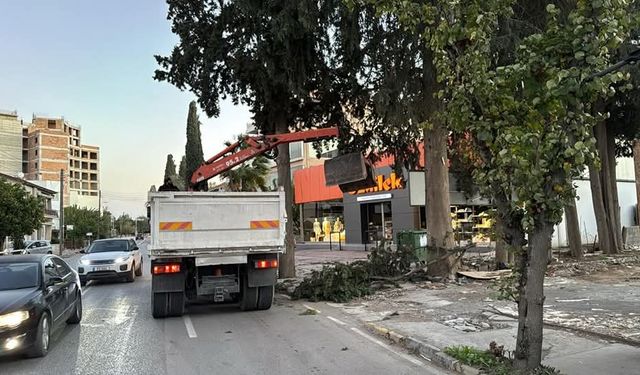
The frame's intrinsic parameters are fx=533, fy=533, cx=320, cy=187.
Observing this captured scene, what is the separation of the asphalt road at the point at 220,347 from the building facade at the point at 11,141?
122057 mm

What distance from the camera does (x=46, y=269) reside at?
8883 millimetres

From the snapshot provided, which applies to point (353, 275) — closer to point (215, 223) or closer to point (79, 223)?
point (215, 223)

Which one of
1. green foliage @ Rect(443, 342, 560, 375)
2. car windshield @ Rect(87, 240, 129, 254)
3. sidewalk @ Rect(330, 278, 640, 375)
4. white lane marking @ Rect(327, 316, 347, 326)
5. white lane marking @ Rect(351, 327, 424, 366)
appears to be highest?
car windshield @ Rect(87, 240, 129, 254)

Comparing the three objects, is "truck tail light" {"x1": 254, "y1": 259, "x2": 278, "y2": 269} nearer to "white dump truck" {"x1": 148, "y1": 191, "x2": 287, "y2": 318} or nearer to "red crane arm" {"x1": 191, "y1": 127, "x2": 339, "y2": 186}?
"white dump truck" {"x1": 148, "y1": 191, "x2": 287, "y2": 318}

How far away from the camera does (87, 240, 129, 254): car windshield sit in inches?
752

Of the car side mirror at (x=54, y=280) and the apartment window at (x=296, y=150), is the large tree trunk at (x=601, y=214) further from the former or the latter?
the apartment window at (x=296, y=150)

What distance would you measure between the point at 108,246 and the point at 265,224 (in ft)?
35.1

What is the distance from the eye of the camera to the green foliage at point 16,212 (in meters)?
35.4

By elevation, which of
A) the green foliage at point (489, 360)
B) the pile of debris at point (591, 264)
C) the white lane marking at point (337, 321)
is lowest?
the white lane marking at point (337, 321)

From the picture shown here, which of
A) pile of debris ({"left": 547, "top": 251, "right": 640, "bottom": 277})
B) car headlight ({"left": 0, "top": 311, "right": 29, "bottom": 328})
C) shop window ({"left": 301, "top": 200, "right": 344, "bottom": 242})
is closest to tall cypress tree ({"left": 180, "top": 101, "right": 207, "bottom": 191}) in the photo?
shop window ({"left": 301, "top": 200, "right": 344, "bottom": 242})

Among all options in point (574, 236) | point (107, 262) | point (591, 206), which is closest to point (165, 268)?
point (107, 262)

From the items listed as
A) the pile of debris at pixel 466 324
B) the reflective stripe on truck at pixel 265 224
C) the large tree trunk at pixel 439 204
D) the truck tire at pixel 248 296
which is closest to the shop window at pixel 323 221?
the large tree trunk at pixel 439 204

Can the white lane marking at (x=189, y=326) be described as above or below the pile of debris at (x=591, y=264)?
below

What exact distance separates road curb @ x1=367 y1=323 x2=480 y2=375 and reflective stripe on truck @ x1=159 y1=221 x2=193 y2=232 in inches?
159
